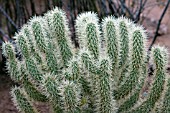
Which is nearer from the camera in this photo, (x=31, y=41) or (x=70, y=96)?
(x=70, y=96)

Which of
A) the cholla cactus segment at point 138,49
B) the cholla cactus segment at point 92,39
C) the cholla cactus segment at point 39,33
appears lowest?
Result: the cholla cactus segment at point 138,49

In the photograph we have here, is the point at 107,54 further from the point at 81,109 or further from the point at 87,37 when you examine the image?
the point at 81,109

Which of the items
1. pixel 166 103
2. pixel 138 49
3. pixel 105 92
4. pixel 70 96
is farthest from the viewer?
pixel 166 103

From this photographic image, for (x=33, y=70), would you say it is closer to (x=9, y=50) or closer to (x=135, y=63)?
(x=9, y=50)

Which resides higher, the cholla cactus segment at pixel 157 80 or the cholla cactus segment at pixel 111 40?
the cholla cactus segment at pixel 111 40

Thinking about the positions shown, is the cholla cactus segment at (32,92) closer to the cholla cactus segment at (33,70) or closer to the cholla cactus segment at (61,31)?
the cholla cactus segment at (33,70)

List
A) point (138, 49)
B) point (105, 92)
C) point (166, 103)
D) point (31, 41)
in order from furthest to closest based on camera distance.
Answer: point (31, 41), point (166, 103), point (138, 49), point (105, 92)

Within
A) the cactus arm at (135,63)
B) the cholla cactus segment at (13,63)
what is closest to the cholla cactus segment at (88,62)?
the cactus arm at (135,63)

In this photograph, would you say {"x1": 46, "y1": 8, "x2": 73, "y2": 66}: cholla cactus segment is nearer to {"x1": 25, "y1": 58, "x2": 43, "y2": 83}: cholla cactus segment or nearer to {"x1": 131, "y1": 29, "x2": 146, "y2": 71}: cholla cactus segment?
{"x1": 25, "y1": 58, "x2": 43, "y2": 83}: cholla cactus segment

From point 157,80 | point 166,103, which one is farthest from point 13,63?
point 166,103

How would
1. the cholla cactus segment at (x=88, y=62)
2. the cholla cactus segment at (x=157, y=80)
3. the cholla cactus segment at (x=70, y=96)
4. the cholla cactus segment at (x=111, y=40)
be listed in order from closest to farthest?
the cholla cactus segment at (x=70, y=96) → the cholla cactus segment at (x=88, y=62) → the cholla cactus segment at (x=157, y=80) → the cholla cactus segment at (x=111, y=40)
